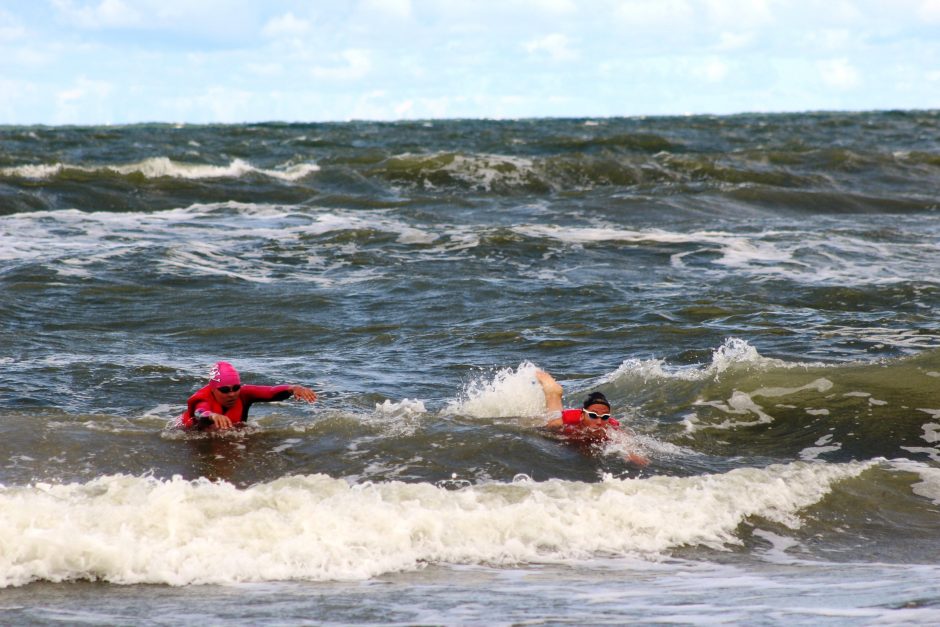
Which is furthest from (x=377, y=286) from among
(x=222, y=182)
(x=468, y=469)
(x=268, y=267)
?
(x=222, y=182)

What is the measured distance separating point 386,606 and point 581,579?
53.6 inches

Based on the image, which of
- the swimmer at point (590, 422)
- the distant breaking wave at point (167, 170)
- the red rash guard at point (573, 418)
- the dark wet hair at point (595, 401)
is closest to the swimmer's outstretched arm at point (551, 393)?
the swimmer at point (590, 422)

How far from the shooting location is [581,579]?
704 cm

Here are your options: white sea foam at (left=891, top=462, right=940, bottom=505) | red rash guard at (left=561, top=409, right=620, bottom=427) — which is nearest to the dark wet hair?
red rash guard at (left=561, top=409, right=620, bottom=427)

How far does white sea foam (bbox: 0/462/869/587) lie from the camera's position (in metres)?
7.00

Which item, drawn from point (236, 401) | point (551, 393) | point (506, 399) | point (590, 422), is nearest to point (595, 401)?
point (590, 422)

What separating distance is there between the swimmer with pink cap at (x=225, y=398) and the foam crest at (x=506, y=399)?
6.08ft

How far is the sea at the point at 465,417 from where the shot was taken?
6.86 meters

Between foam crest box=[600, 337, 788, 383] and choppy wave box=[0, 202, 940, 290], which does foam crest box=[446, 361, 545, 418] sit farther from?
choppy wave box=[0, 202, 940, 290]

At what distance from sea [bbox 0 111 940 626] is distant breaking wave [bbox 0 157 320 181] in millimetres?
2466

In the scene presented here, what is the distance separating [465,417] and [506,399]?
823 millimetres

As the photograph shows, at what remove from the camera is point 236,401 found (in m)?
10.4

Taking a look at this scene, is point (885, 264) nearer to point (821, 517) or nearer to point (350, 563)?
point (821, 517)

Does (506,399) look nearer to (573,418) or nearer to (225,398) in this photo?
(573,418)
